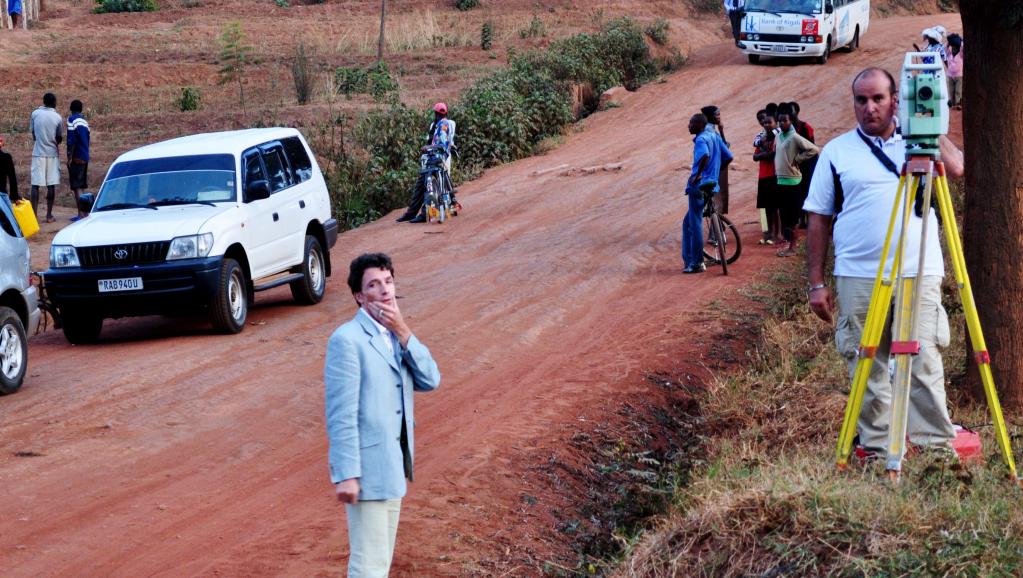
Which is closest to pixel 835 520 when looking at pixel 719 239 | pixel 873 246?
pixel 873 246

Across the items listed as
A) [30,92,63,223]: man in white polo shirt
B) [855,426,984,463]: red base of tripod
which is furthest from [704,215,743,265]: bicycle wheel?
[30,92,63,223]: man in white polo shirt

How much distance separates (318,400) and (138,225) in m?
3.51

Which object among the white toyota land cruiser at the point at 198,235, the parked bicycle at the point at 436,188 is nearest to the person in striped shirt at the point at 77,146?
the parked bicycle at the point at 436,188

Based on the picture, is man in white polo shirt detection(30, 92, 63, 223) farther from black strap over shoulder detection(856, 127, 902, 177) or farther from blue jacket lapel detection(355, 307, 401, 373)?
black strap over shoulder detection(856, 127, 902, 177)

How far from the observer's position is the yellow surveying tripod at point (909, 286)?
5246mm

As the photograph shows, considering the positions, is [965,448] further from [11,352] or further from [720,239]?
[11,352]

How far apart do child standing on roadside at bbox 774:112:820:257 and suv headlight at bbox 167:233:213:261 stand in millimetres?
6784

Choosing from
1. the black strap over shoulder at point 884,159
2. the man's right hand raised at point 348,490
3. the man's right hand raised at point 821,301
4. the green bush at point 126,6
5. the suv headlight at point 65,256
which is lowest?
the suv headlight at point 65,256

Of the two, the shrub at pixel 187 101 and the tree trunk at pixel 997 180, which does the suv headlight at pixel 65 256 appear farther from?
the shrub at pixel 187 101

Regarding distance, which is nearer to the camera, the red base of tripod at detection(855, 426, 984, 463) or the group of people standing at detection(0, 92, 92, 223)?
the red base of tripod at detection(855, 426, 984, 463)

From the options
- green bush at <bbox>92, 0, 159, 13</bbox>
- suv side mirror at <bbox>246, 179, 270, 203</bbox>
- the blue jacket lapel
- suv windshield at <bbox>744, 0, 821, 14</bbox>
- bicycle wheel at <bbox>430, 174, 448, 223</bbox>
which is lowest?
bicycle wheel at <bbox>430, 174, 448, 223</bbox>

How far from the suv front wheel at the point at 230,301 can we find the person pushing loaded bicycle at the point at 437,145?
266 inches

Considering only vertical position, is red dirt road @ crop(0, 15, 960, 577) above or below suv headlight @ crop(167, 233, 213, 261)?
below

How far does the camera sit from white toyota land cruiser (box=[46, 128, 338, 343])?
11.7 meters
